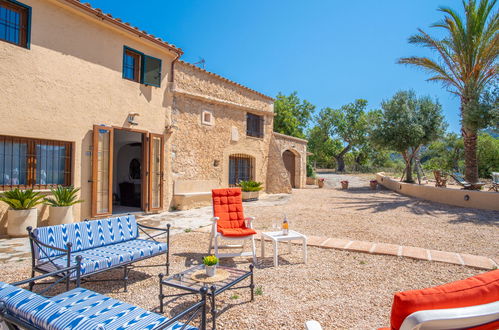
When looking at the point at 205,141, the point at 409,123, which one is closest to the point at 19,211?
the point at 205,141

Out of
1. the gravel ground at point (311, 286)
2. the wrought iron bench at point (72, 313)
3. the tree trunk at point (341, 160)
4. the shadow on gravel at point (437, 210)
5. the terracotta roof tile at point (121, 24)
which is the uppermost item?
the terracotta roof tile at point (121, 24)

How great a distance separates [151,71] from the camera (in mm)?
8320

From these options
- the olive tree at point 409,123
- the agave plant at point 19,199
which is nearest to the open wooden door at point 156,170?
the agave plant at point 19,199

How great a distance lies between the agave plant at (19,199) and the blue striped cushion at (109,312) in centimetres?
441

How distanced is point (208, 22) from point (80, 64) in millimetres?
5256

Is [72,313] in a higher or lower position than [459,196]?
higher

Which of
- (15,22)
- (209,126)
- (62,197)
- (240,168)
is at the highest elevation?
(15,22)

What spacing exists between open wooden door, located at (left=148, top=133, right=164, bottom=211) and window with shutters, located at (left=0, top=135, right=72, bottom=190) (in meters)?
2.10

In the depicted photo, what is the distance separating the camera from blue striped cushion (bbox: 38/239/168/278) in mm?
2957

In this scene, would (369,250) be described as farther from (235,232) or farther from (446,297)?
(446,297)

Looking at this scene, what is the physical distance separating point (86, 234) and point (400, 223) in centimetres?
662

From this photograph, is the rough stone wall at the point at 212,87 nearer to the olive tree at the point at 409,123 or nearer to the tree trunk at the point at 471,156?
the olive tree at the point at 409,123

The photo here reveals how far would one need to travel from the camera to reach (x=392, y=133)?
14.2m

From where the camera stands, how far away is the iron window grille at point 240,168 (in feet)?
39.2
